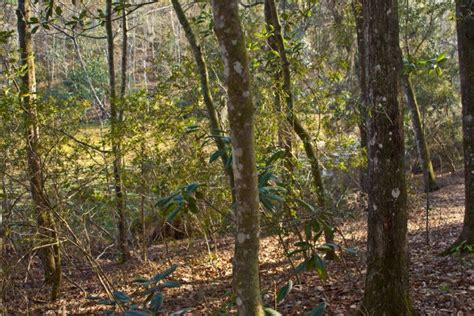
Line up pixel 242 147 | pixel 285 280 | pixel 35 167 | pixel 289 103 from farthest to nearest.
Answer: pixel 289 103 → pixel 35 167 → pixel 285 280 → pixel 242 147

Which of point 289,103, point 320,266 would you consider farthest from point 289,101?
point 320,266

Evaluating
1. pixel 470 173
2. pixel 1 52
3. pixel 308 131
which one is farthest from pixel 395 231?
pixel 1 52

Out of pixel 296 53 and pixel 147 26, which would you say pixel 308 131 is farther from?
pixel 147 26

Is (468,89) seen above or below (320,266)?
above

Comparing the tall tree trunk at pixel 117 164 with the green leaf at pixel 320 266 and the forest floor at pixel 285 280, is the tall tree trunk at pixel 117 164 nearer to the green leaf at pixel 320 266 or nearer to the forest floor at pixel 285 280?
the forest floor at pixel 285 280

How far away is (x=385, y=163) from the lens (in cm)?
389

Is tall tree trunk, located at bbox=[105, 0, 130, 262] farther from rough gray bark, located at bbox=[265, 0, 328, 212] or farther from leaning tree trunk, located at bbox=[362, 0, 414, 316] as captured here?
leaning tree trunk, located at bbox=[362, 0, 414, 316]

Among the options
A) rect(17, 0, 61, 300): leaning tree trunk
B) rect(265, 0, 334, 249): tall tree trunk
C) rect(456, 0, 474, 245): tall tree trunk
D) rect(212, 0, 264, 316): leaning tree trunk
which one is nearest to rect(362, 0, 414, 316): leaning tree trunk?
rect(212, 0, 264, 316): leaning tree trunk

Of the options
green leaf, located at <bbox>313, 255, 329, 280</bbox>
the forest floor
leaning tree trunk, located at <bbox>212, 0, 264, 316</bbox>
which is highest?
leaning tree trunk, located at <bbox>212, 0, 264, 316</bbox>

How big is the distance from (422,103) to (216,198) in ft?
53.4

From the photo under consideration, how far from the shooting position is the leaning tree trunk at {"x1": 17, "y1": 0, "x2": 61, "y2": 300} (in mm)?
5941

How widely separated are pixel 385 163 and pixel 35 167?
184 inches

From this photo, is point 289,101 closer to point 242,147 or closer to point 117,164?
point 117,164

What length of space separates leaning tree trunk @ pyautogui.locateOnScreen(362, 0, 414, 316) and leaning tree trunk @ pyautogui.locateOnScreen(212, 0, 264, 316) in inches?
60.9
